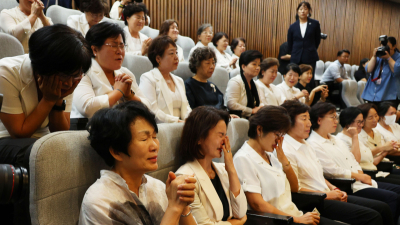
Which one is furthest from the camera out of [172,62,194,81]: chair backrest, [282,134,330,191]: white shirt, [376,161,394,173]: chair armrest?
[376,161,394,173]: chair armrest

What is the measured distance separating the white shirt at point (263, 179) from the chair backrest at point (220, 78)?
1479mm

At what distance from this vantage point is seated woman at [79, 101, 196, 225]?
96 cm

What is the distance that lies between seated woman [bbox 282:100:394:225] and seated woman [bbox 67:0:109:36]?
1.61 m

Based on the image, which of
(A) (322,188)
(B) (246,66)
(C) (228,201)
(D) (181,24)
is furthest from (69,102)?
(D) (181,24)

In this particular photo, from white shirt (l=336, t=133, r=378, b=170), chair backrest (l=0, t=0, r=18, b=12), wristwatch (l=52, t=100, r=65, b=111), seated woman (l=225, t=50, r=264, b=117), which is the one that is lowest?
white shirt (l=336, t=133, r=378, b=170)

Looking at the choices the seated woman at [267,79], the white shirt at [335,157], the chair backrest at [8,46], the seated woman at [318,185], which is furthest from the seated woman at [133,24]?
→ the white shirt at [335,157]

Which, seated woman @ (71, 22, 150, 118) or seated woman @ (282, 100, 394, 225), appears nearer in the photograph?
seated woman @ (71, 22, 150, 118)

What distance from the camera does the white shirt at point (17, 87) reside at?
3.77 ft

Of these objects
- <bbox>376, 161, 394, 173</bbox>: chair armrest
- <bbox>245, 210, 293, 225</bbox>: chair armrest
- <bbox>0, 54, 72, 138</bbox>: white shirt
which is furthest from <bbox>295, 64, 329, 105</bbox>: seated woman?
<bbox>0, 54, 72, 138</bbox>: white shirt

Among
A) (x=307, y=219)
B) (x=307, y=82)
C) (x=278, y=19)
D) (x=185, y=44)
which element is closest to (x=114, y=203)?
(x=307, y=219)

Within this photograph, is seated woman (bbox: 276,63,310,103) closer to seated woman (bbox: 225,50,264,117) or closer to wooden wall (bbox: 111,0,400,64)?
seated woman (bbox: 225,50,264,117)

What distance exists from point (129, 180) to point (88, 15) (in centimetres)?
203

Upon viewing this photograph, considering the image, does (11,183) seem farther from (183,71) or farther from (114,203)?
(183,71)

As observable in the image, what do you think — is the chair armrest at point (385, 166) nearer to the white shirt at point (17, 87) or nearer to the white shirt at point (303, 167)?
the white shirt at point (303, 167)
